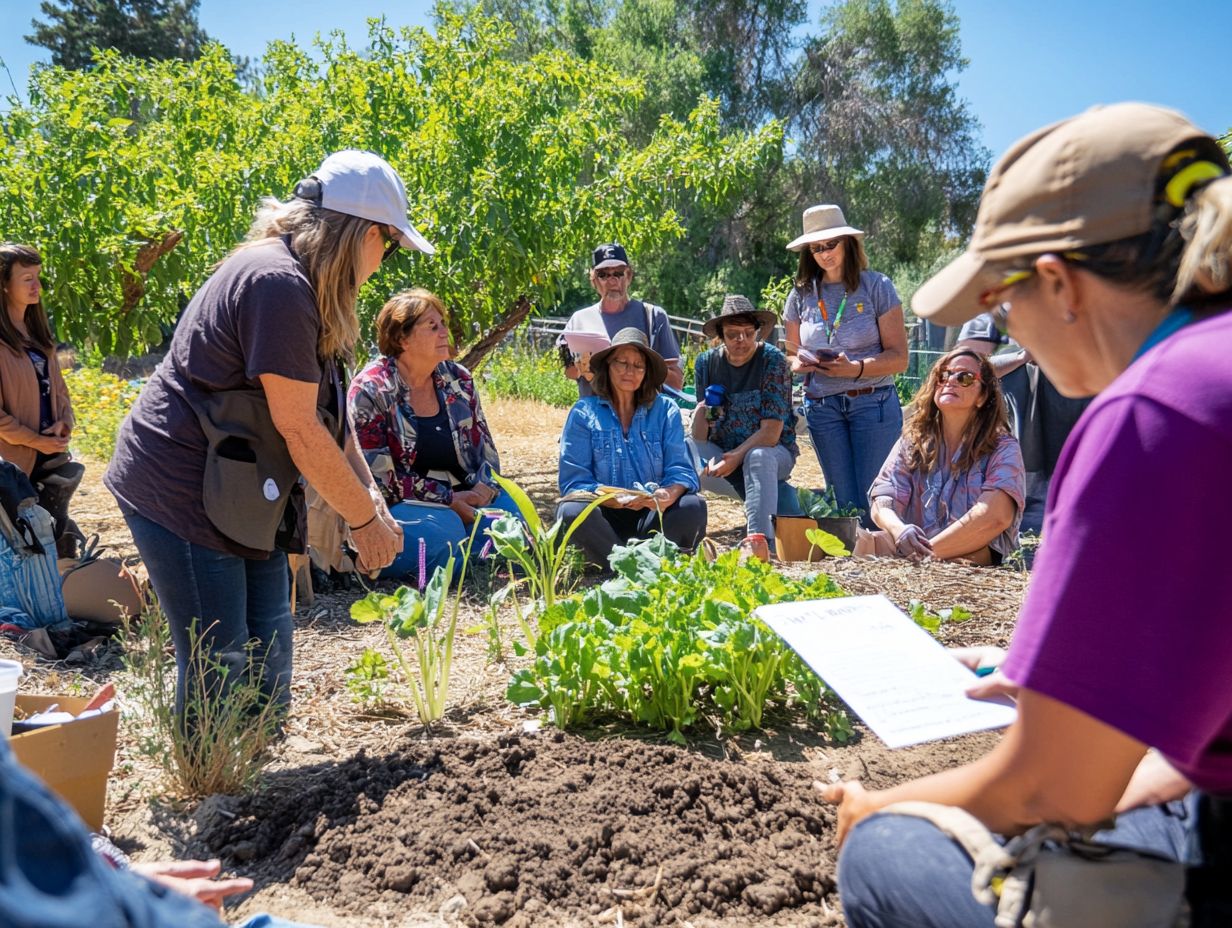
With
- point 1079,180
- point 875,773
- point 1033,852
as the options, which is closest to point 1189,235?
point 1079,180

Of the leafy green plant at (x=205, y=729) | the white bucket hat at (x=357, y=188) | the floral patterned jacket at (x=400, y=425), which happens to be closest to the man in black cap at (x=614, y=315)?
the floral patterned jacket at (x=400, y=425)

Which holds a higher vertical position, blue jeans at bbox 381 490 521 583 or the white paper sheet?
the white paper sheet

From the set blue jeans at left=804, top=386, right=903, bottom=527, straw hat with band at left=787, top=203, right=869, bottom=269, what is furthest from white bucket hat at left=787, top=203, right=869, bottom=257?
blue jeans at left=804, top=386, right=903, bottom=527

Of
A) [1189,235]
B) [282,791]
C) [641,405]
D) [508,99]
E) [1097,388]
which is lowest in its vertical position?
[282,791]

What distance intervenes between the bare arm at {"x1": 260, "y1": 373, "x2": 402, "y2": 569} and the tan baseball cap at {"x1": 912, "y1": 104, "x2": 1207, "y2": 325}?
1.83 m

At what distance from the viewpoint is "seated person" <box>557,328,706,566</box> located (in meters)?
5.57

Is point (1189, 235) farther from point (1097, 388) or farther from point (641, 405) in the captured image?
point (641, 405)

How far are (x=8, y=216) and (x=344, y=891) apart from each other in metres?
5.48

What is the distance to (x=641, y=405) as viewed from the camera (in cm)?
577

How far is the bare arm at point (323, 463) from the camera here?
2.64 metres

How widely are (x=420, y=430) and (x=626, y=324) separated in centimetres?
146

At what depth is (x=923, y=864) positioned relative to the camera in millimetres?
1354

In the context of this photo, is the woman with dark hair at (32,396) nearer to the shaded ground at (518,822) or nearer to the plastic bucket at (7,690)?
the shaded ground at (518,822)

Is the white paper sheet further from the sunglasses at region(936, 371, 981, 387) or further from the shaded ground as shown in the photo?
the sunglasses at region(936, 371, 981, 387)
